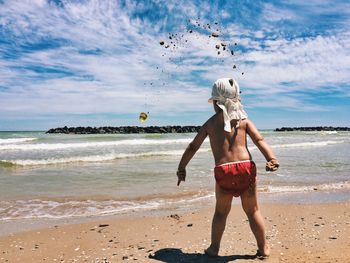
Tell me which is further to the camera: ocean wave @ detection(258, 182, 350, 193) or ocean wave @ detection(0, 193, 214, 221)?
ocean wave @ detection(258, 182, 350, 193)

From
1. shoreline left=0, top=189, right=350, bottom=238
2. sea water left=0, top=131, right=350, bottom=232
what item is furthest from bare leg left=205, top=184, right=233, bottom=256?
sea water left=0, top=131, right=350, bottom=232

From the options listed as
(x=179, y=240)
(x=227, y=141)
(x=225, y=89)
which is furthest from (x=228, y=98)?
(x=179, y=240)

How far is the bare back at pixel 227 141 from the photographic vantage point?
3.94 m

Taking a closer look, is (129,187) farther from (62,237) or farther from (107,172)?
(62,237)

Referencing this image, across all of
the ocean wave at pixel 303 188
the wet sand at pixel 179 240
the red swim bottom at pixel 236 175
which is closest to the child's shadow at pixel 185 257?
the wet sand at pixel 179 240

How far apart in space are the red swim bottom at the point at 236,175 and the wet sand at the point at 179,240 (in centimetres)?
→ 77

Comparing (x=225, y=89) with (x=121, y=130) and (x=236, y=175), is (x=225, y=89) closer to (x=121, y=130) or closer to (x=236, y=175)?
(x=236, y=175)

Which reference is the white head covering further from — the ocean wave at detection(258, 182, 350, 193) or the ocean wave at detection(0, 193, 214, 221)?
the ocean wave at detection(258, 182, 350, 193)

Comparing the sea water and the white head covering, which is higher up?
the white head covering

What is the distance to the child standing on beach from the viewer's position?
3885 mm

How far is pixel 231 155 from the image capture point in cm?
394

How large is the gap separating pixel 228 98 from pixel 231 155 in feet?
1.79

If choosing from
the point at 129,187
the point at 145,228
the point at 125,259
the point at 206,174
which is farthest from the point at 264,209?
the point at 206,174

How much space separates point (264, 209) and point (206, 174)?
5.04 meters
